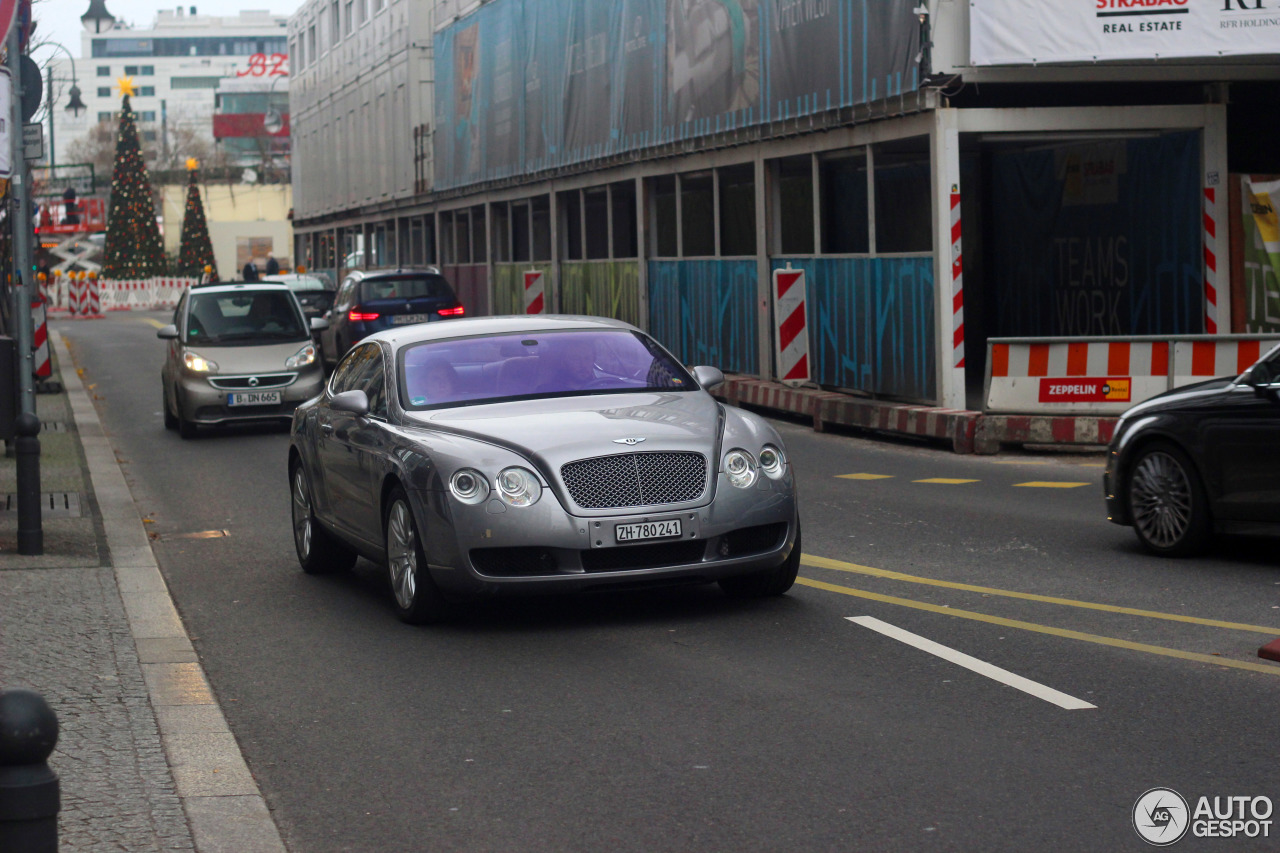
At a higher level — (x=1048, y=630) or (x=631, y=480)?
(x=631, y=480)

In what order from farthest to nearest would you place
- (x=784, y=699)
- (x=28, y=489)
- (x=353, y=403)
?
(x=28, y=489) < (x=353, y=403) < (x=784, y=699)

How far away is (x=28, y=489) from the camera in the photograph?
10609 millimetres

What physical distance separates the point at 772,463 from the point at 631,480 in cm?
79

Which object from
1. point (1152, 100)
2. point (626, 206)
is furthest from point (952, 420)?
point (626, 206)

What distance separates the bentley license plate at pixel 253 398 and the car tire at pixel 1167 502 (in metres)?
12.3

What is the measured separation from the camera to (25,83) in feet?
49.1

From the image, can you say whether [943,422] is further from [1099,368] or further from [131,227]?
[131,227]

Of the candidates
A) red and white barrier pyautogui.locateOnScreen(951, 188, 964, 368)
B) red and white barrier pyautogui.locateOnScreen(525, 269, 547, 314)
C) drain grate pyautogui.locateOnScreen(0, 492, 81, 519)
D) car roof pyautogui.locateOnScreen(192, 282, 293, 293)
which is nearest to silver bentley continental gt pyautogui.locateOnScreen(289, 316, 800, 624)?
drain grate pyautogui.locateOnScreen(0, 492, 81, 519)

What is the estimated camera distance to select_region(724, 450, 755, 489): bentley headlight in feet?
26.9

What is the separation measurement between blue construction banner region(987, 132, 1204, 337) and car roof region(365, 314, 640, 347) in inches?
418

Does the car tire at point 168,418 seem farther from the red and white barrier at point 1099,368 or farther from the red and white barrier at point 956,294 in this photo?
the red and white barrier at point 1099,368

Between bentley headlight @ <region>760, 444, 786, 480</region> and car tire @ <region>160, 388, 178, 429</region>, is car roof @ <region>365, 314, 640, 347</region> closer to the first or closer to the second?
bentley headlight @ <region>760, 444, 786, 480</region>

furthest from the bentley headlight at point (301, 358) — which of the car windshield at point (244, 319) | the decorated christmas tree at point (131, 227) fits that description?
the decorated christmas tree at point (131, 227)

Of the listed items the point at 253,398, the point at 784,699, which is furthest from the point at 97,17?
the point at 784,699
